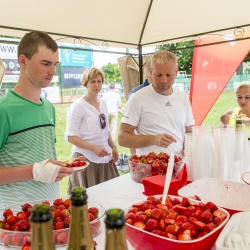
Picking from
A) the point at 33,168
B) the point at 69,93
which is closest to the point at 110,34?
the point at 33,168

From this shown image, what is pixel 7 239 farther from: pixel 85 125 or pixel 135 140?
pixel 85 125

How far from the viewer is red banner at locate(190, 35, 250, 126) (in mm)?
4250

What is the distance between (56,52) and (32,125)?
39 centimetres

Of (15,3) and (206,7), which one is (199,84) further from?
(15,3)

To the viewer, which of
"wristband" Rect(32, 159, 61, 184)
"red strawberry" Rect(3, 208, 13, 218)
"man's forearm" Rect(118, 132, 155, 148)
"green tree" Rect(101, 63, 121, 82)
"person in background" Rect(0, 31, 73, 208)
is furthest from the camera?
"green tree" Rect(101, 63, 121, 82)

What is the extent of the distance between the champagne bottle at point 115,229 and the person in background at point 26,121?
877 mm

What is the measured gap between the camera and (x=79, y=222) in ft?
1.94

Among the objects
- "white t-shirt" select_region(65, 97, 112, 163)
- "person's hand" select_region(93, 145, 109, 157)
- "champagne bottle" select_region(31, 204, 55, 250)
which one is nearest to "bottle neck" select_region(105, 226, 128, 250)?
"champagne bottle" select_region(31, 204, 55, 250)

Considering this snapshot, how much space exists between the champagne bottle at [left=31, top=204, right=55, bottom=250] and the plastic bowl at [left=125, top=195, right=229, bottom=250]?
0.30m

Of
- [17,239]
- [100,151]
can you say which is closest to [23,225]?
[17,239]

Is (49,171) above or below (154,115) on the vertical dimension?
below

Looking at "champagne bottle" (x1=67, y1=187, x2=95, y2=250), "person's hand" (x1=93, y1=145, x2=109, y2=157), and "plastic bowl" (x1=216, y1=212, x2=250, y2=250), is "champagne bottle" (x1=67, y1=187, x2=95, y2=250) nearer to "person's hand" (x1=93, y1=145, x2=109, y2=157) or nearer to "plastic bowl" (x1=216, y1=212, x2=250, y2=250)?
"plastic bowl" (x1=216, y1=212, x2=250, y2=250)

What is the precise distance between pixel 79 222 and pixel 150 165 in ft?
3.19

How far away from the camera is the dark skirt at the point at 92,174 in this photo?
2.95 m
